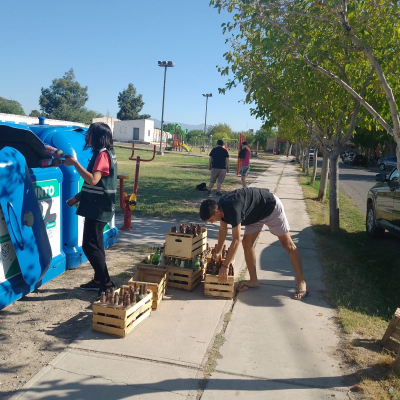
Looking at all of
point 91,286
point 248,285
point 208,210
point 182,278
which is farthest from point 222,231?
point 91,286

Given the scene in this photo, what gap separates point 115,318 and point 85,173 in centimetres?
149

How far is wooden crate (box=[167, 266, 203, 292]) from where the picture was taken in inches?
203

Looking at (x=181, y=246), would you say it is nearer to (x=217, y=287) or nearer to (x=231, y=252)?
(x=217, y=287)

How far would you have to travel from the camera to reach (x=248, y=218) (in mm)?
4918

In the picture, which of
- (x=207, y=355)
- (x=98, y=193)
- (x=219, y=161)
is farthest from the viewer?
(x=219, y=161)

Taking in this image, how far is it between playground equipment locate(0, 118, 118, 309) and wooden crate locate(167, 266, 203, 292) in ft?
4.63

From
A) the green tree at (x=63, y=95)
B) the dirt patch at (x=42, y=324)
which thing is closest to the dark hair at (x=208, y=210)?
the dirt patch at (x=42, y=324)

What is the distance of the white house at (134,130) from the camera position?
7006cm

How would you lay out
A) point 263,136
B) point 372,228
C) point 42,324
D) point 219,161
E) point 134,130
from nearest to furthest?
point 42,324, point 372,228, point 219,161, point 134,130, point 263,136

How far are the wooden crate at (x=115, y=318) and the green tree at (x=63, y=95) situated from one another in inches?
2957

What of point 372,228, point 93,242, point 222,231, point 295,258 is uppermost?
point 222,231

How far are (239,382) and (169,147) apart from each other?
5847 cm

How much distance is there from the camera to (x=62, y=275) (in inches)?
217

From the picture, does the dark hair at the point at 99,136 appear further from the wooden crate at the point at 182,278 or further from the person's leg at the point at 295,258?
the person's leg at the point at 295,258
